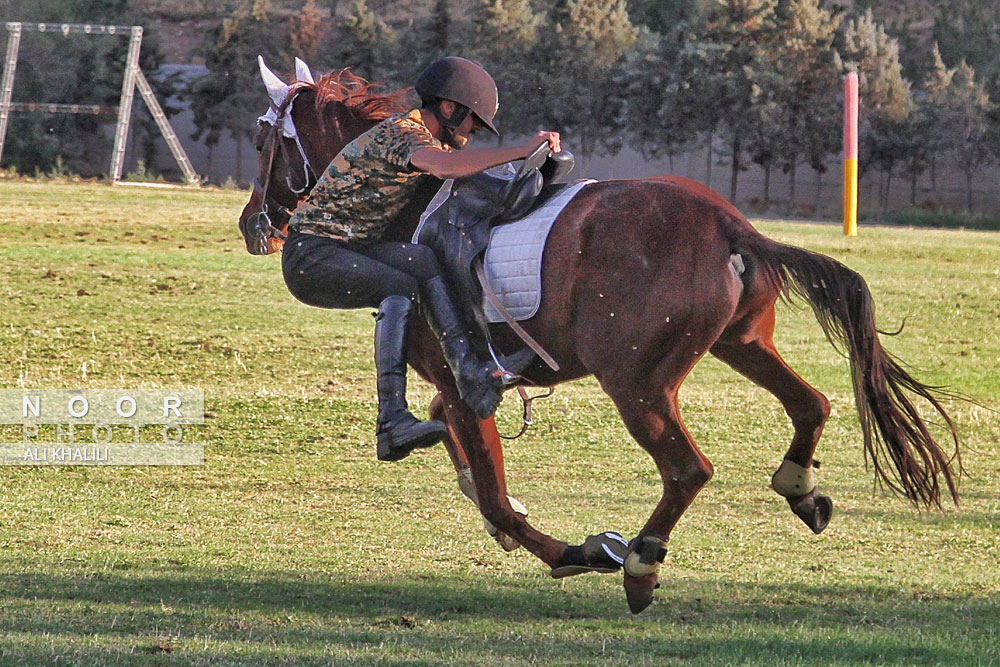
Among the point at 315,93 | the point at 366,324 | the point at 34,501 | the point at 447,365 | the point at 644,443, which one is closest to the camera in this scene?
the point at 644,443

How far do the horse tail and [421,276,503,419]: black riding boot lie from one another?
1.21 meters

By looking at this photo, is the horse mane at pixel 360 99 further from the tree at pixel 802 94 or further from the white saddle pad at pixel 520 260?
the tree at pixel 802 94

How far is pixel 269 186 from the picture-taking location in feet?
22.4

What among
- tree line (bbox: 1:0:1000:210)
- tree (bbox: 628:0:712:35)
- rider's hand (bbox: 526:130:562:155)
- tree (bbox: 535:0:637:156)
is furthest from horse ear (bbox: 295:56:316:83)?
tree (bbox: 628:0:712:35)

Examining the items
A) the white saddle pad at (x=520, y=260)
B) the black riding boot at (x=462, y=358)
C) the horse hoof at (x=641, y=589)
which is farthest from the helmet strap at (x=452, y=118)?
the horse hoof at (x=641, y=589)

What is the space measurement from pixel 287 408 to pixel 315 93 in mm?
5593

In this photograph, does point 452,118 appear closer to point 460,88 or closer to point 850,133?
point 460,88

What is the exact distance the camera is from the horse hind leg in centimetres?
599

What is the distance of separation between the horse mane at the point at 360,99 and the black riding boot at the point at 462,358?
3.93 feet

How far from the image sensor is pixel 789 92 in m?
46.0

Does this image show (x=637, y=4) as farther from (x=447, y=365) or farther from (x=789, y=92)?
(x=447, y=365)

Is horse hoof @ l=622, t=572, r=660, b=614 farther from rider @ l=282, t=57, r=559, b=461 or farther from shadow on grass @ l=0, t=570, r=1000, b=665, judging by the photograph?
rider @ l=282, t=57, r=559, b=461

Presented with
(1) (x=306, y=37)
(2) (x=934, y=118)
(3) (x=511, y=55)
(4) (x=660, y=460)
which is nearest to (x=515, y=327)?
(4) (x=660, y=460)

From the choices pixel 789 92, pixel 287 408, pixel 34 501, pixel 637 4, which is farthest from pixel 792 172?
pixel 34 501
